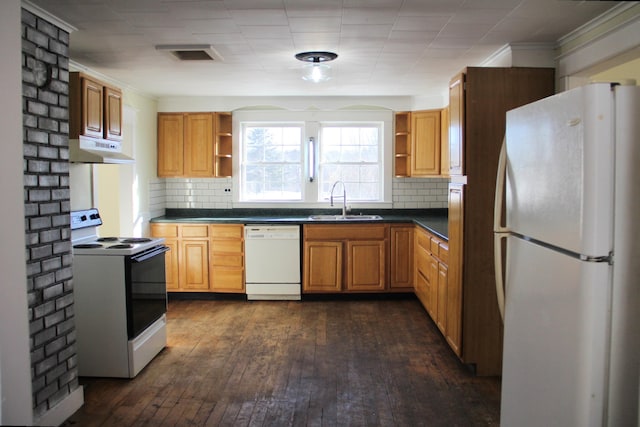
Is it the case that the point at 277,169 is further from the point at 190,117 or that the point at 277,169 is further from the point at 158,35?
the point at 158,35

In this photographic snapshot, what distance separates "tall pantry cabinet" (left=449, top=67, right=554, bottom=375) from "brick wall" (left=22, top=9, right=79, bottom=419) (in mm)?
2473

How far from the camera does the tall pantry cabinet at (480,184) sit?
322cm

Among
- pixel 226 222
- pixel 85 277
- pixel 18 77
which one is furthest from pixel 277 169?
pixel 18 77

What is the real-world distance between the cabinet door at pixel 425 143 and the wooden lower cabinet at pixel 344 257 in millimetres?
782

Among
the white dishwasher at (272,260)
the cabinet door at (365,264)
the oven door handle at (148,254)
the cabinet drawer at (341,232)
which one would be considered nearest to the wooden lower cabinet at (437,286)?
the cabinet door at (365,264)

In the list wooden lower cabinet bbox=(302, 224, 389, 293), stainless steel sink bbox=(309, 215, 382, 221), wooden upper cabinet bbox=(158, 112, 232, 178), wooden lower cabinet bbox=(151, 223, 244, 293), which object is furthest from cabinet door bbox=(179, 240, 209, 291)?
stainless steel sink bbox=(309, 215, 382, 221)

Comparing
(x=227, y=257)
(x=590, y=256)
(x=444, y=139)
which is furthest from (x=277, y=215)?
(x=590, y=256)

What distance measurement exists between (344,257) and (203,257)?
1.55 metres

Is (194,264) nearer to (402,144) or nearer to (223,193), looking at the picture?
(223,193)

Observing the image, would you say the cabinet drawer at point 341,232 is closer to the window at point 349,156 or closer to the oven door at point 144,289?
the window at point 349,156

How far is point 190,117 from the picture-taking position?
5617mm

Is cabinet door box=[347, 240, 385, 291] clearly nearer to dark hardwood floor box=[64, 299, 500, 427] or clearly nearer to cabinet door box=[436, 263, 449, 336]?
dark hardwood floor box=[64, 299, 500, 427]

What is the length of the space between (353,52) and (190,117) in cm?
259

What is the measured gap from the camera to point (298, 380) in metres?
3.29
